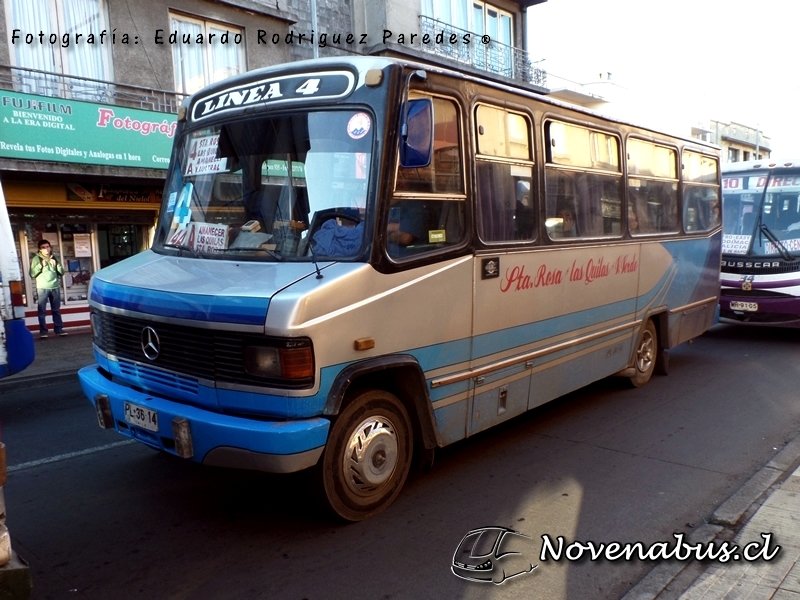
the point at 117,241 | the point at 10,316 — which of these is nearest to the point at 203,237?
the point at 10,316

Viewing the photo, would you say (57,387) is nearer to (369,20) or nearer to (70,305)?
(70,305)

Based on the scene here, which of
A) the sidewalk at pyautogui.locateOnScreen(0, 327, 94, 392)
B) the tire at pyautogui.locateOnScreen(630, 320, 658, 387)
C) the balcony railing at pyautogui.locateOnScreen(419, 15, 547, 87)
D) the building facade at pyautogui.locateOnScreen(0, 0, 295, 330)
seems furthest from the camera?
the balcony railing at pyautogui.locateOnScreen(419, 15, 547, 87)

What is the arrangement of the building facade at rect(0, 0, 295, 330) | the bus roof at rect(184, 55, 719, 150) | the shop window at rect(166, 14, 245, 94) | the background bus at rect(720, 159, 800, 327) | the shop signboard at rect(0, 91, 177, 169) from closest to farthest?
the bus roof at rect(184, 55, 719, 150) < the background bus at rect(720, 159, 800, 327) < the shop signboard at rect(0, 91, 177, 169) < the building facade at rect(0, 0, 295, 330) < the shop window at rect(166, 14, 245, 94)

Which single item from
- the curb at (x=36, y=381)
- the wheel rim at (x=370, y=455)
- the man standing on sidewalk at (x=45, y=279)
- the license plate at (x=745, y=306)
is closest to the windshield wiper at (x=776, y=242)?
the license plate at (x=745, y=306)

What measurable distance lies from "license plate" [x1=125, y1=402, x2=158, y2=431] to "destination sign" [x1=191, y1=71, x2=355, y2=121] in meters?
2.12

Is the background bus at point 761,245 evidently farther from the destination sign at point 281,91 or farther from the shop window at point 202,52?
the shop window at point 202,52

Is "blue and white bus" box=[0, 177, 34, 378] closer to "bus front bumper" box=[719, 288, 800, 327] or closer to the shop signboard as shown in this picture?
the shop signboard

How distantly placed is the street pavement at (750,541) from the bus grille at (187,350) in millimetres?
2232

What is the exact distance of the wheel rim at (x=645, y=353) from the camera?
25.5ft

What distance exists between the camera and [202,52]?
1500cm

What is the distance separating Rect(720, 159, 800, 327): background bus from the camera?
10.2 meters

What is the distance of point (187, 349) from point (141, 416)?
1.83 ft

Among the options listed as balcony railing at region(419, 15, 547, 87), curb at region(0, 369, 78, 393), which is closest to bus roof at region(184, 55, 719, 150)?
curb at region(0, 369, 78, 393)

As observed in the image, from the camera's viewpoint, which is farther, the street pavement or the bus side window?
the bus side window
